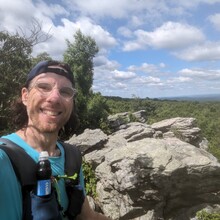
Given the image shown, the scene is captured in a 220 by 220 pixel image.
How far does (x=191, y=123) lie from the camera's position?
26547 millimetres

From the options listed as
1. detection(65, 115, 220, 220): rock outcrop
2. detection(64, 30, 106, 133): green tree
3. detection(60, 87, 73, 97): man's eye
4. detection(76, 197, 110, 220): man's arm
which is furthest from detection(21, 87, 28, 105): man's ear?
detection(64, 30, 106, 133): green tree

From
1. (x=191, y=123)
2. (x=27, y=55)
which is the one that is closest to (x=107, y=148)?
(x=27, y=55)

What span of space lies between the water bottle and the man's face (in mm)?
385

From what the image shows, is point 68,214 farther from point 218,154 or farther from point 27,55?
point 218,154

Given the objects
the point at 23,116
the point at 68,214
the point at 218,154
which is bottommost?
the point at 218,154

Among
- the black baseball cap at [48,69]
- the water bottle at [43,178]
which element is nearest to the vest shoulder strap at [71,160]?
the water bottle at [43,178]

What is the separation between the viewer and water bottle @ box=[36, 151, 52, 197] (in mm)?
1855

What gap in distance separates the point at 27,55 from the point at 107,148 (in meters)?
10.1

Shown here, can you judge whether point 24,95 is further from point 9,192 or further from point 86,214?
point 86,214

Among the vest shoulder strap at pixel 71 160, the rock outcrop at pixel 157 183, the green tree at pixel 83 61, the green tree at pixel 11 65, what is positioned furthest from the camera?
the green tree at pixel 83 61

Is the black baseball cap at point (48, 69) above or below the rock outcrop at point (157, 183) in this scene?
above

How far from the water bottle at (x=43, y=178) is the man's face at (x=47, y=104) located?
0.39m

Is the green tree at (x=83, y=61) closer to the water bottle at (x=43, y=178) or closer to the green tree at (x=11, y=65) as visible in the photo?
the green tree at (x=11, y=65)

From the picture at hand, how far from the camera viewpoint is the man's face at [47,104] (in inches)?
89.6
